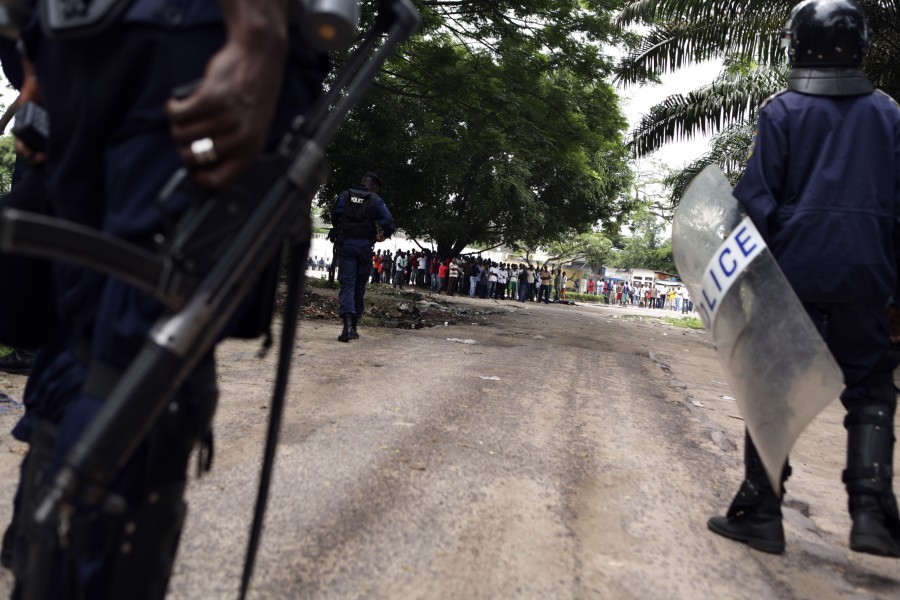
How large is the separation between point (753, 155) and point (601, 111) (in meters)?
8.24

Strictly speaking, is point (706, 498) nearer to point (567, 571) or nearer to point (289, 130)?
point (567, 571)

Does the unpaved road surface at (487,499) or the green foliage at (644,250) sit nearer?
the unpaved road surface at (487,499)

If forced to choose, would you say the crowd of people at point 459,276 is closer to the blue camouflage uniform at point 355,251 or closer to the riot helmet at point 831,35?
the blue camouflage uniform at point 355,251

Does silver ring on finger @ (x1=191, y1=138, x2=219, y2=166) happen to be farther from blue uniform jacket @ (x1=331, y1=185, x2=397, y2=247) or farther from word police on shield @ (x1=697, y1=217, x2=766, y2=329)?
blue uniform jacket @ (x1=331, y1=185, x2=397, y2=247)

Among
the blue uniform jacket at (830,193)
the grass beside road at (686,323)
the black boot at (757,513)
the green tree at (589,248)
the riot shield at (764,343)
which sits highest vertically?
the green tree at (589,248)

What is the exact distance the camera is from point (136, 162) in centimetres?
123

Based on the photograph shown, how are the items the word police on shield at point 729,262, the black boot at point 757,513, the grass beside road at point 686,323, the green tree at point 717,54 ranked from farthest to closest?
the grass beside road at point 686,323 → the green tree at point 717,54 → the black boot at point 757,513 → the word police on shield at point 729,262

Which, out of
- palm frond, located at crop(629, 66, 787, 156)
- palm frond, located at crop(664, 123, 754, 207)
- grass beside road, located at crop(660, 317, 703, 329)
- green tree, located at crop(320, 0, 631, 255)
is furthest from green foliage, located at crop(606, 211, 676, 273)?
green tree, located at crop(320, 0, 631, 255)

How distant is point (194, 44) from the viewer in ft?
4.08

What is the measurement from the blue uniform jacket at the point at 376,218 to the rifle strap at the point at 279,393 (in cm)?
642

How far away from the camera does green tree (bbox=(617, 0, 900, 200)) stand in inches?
438

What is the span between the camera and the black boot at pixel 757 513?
2730 mm

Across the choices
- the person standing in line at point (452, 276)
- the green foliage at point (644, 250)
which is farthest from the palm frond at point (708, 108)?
the green foliage at point (644, 250)

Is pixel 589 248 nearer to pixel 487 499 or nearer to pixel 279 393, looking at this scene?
pixel 487 499
